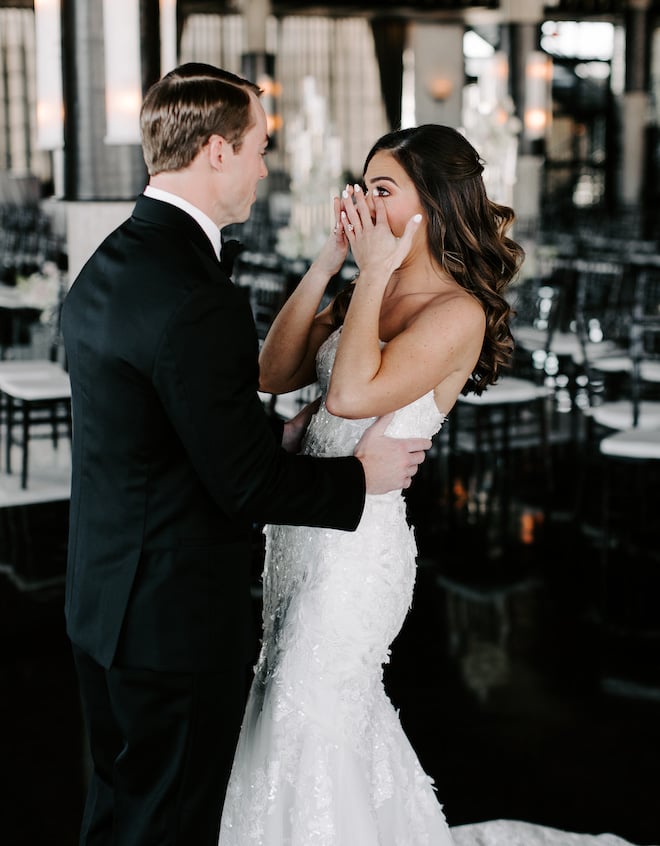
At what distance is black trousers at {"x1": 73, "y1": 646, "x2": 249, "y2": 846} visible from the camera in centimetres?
173

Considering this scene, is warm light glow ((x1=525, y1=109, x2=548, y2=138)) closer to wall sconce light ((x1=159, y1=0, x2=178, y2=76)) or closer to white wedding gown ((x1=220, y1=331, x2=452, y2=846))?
wall sconce light ((x1=159, y1=0, x2=178, y2=76))

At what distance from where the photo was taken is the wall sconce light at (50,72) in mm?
6325

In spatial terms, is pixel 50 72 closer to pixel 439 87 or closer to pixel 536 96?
Answer: pixel 536 96

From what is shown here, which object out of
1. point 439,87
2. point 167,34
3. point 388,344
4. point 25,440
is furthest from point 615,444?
point 439,87

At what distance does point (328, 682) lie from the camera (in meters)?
2.03

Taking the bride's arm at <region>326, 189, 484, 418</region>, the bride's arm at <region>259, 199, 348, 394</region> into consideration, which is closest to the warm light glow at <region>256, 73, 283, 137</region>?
the bride's arm at <region>259, 199, 348, 394</region>

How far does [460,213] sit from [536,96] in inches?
588

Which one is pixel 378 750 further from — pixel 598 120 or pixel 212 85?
pixel 598 120

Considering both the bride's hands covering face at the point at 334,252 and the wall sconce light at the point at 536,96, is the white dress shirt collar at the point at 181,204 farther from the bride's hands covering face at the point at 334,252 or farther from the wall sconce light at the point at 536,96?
the wall sconce light at the point at 536,96

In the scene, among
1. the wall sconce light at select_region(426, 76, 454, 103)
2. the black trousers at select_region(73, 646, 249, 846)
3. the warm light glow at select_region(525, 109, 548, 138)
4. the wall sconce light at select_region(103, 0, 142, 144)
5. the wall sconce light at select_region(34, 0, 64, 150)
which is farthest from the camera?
the wall sconce light at select_region(426, 76, 454, 103)

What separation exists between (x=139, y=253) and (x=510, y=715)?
2.15 meters

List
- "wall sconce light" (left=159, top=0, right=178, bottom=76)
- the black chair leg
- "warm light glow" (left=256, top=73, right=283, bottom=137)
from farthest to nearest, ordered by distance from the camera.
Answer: "warm light glow" (left=256, top=73, right=283, bottom=137) → "wall sconce light" (left=159, top=0, right=178, bottom=76) → the black chair leg

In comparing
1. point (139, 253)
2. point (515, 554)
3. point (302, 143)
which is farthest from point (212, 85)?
point (302, 143)

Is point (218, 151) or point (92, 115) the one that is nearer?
point (218, 151)
